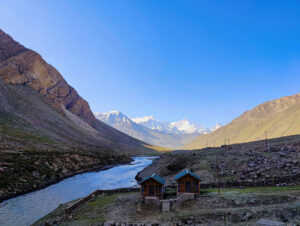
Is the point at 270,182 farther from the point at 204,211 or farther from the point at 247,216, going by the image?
the point at 204,211

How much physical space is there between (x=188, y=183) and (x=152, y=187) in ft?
18.5

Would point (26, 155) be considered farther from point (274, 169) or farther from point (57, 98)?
point (57, 98)

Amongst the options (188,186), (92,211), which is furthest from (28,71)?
(188,186)

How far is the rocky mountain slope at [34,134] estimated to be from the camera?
4797 centimetres

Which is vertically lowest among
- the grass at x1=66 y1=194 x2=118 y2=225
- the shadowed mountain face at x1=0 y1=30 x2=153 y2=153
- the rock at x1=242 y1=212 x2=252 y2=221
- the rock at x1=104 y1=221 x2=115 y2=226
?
the grass at x1=66 y1=194 x2=118 y2=225

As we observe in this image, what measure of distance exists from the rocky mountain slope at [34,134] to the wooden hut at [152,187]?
90.7ft

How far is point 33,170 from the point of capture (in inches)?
1962

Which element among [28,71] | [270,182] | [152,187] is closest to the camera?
[152,187]

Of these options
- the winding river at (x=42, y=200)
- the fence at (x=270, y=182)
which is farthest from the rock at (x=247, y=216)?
the winding river at (x=42, y=200)

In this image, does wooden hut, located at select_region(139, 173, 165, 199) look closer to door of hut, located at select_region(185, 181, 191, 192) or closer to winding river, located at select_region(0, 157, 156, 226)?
door of hut, located at select_region(185, 181, 191, 192)

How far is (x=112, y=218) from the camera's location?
79.4 ft

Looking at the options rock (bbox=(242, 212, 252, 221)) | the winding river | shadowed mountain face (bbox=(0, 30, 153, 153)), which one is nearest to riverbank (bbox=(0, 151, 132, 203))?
the winding river

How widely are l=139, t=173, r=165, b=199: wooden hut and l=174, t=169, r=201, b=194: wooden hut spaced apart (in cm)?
303

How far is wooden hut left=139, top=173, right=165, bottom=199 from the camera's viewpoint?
97.5 ft
